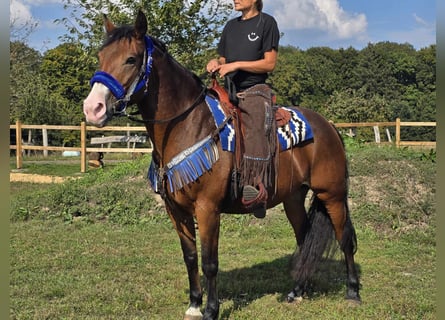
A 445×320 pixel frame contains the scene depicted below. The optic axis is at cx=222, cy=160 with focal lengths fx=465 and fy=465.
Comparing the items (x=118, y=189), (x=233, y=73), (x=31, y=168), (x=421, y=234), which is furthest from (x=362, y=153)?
(x=31, y=168)

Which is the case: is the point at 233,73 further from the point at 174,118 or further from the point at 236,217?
the point at 236,217

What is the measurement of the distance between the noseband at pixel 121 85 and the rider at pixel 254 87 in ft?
2.18

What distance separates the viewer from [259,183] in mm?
3980

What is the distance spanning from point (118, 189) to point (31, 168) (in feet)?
29.9

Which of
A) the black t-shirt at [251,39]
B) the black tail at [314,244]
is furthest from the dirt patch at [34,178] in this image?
the black t-shirt at [251,39]

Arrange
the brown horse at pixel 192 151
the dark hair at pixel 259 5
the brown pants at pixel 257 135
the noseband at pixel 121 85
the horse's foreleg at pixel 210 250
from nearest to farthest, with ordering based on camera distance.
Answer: the noseband at pixel 121 85
the brown horse at pixel 192 151
the horse's foreleg at pixel 210 250
the brown pants at pixel 257 135
the dark hair at pixel 259 5

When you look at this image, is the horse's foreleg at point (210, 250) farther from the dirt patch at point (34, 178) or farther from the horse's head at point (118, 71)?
the dirt patch at point (34, 178)

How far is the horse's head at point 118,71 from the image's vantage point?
10.4ft

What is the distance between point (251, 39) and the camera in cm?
402

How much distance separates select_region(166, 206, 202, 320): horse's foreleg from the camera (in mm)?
4098

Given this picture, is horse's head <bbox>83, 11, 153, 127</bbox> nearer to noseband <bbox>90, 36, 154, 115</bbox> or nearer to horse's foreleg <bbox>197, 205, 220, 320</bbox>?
noseband <bbox>90, 36, 154, 115</bbox>

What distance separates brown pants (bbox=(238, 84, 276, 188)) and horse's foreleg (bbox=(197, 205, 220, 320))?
0.42 m

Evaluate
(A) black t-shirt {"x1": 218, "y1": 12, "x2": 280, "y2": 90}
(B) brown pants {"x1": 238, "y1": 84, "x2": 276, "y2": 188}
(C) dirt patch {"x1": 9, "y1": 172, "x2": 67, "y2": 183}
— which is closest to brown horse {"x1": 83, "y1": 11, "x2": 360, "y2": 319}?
(B) brown pants {"x1": 238, "y1": 84, "x2": 276, "y2": 188}

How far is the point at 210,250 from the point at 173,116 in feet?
3.81
